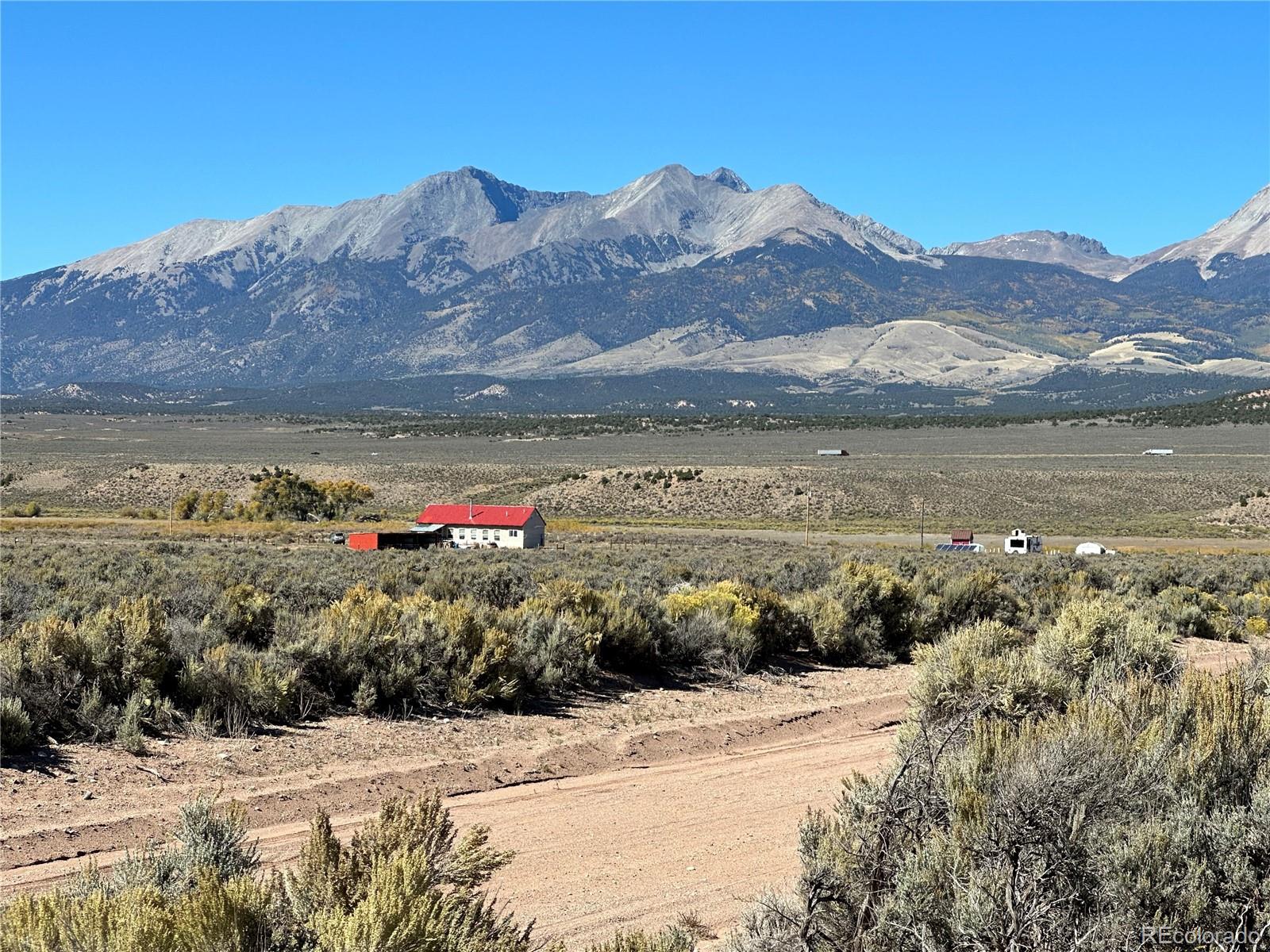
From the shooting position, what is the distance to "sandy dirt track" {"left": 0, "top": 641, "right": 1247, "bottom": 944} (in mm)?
7996

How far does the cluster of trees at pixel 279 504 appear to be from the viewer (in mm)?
70000

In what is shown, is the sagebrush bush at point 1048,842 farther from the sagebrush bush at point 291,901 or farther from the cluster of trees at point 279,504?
the cluster of trees at point 279,504

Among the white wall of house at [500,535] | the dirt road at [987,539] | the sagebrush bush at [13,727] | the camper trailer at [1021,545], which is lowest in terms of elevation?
the dirt road at [987,539]

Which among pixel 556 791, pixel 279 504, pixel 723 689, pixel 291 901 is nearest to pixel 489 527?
pixel 279 504

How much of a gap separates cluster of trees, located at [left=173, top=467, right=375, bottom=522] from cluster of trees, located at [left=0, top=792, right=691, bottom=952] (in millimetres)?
64514

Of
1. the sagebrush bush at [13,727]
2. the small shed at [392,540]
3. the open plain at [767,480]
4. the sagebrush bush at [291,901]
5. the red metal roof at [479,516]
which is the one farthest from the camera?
the open plain at [767,480]

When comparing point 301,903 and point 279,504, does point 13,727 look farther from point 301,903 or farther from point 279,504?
point 279,504

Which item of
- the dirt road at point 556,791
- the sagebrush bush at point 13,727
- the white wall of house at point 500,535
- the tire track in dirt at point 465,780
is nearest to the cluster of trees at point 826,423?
the white wall of house at point 500,535

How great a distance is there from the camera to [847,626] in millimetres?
17750

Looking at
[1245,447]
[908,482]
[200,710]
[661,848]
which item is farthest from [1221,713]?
[1245,447]

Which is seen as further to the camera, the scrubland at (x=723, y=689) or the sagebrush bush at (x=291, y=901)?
the scrubland at (x=723, y=689)

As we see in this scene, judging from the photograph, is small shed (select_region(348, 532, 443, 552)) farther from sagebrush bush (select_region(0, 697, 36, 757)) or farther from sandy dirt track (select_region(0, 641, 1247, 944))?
sagebrush bush (select_region(0, 697, 36, 757))

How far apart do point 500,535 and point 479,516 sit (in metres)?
2.45

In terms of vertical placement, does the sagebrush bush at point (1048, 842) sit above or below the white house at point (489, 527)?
above
